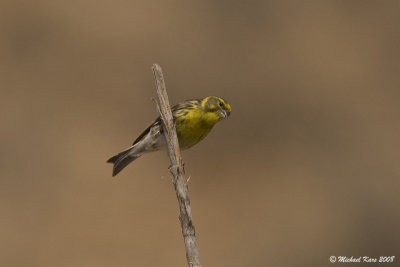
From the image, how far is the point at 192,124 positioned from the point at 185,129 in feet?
0.27

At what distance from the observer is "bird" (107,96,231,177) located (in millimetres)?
5699

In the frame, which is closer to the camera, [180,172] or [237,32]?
[180,172]

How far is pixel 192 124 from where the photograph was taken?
5742 millimetres

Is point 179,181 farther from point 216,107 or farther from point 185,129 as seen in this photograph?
point 216,107

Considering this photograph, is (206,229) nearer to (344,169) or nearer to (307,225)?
(307,225)

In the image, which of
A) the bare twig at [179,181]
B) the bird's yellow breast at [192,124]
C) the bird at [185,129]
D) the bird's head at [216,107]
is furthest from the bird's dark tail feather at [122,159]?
the bare twig at [179,181]

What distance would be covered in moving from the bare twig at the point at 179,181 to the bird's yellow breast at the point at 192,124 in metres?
1.42

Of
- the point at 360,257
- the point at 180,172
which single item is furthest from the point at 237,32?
the point at 180,172

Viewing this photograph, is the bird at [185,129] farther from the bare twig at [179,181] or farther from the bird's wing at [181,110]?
the bare twig at [179,181]

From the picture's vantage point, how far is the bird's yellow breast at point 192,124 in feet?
18.9

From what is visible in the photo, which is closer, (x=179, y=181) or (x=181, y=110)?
(x=179, y=181)

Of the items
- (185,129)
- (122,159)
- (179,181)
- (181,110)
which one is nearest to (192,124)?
(185,129)

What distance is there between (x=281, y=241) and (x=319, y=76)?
5900mm

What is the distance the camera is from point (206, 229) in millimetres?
13281
